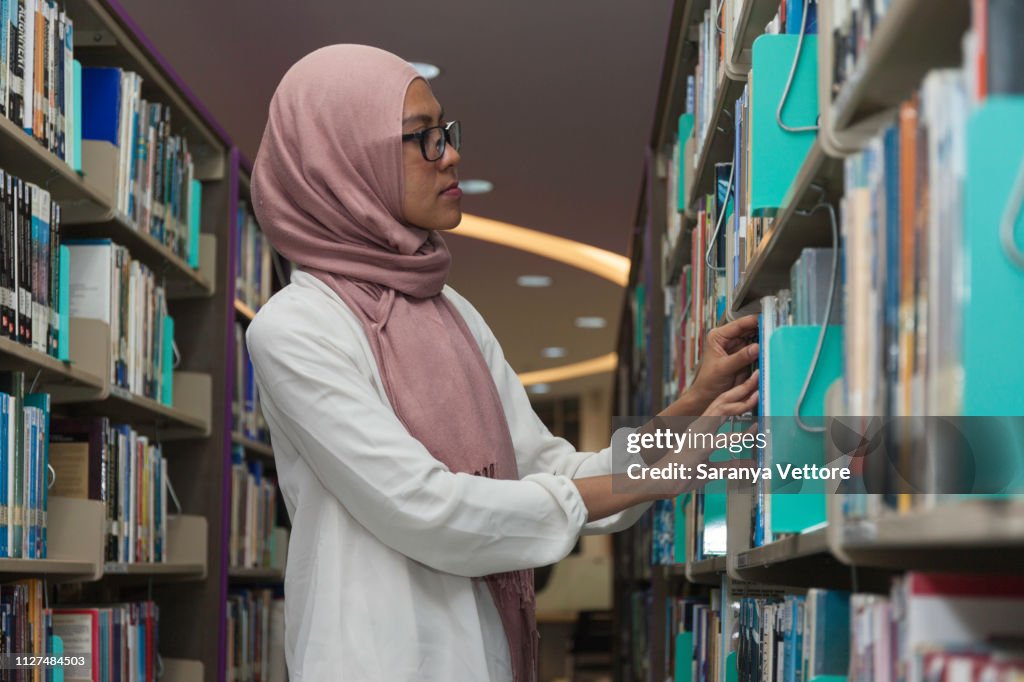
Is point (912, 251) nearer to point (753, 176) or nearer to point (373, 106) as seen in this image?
point (753, 176)

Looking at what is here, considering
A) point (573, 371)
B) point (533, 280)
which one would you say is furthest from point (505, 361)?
point (573, 371)

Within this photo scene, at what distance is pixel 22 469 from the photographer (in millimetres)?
2268

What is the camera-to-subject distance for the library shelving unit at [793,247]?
883 mm

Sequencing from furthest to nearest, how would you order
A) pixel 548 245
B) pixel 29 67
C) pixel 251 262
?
pixel 548 245, pixel 251 262, pixel 29 67

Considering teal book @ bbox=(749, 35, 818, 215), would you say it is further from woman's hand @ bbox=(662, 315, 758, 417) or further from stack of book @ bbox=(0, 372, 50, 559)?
stack of book @ bbox=(0, 372, 50, 559)

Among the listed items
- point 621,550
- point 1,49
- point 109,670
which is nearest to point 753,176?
point 1,49

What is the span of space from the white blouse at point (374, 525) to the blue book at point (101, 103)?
1.33 meters

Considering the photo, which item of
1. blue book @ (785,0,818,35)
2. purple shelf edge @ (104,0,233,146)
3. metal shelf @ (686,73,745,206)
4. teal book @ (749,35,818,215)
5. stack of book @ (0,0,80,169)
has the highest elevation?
purple shelf edge @ (104,0,233,146)

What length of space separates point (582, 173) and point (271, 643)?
8.39ft

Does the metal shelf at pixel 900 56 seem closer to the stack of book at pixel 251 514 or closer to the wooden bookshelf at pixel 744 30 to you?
the wooden bookshelf at pixel 744 30

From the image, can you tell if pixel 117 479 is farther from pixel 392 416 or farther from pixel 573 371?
pixel 573 371

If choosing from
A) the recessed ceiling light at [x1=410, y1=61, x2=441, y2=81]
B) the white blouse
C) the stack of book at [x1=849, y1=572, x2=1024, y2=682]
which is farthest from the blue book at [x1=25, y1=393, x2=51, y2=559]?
the recessed ceiling light at [x1=410, y1=61, x2=441, y2=81]

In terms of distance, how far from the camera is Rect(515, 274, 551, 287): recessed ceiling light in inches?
301

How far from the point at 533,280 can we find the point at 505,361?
5671 millimetres
